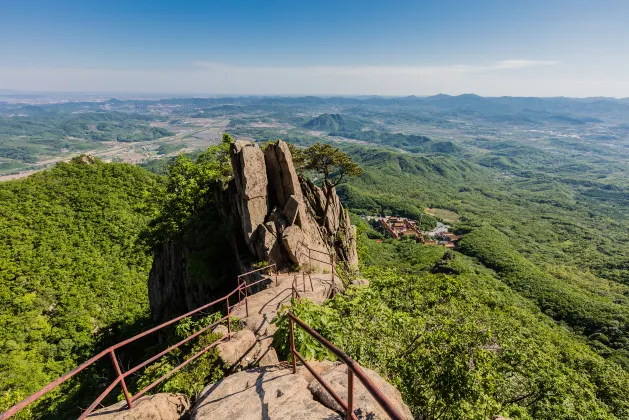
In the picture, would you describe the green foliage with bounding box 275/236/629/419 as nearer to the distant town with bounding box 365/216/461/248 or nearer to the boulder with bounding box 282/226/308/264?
the boulder with bounding box 282/226/308/264

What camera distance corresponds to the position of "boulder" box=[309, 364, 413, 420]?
4453 millimetres

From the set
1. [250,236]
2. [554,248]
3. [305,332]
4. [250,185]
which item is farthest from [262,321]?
[554,248]

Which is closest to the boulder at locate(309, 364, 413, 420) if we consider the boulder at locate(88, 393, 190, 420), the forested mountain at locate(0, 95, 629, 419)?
the forested mountain at locate(0, 95, 629, 419)

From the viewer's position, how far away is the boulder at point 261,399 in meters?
4.60

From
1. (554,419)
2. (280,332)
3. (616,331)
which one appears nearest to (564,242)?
(616,331)

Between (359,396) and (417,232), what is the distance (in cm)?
11724

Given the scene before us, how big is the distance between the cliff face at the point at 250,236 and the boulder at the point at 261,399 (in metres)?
11.1

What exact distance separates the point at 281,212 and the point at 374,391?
16906 millimetres

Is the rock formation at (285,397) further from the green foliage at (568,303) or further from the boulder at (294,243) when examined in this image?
the green foliage at (568,303)

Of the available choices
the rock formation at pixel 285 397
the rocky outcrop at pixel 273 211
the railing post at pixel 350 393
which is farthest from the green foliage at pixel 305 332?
the rocky outcrop at pixel 273 211

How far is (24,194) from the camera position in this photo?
40.6 meters

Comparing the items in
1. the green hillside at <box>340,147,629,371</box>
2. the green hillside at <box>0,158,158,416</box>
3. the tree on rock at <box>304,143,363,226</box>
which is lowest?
the green hillside at <box>340,147,629,371</box>

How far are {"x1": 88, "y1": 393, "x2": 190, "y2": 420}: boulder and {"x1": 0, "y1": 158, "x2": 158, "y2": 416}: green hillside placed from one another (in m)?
17.6

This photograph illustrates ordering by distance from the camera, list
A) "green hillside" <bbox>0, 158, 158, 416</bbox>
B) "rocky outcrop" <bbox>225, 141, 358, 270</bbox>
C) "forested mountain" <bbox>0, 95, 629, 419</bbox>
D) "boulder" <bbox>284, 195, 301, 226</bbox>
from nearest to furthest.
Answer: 1. "forested mountain" <bbox>0, 95, 629, 419</bbox>
2. "rocky outcrop" <bbox>225, 141, 358, 270</bbox>
3. "boulder" <bbox>284, 195, 301, 226</bbox>
4. "green hillside" <bbox>0, 158, 158, 416</bbox>
